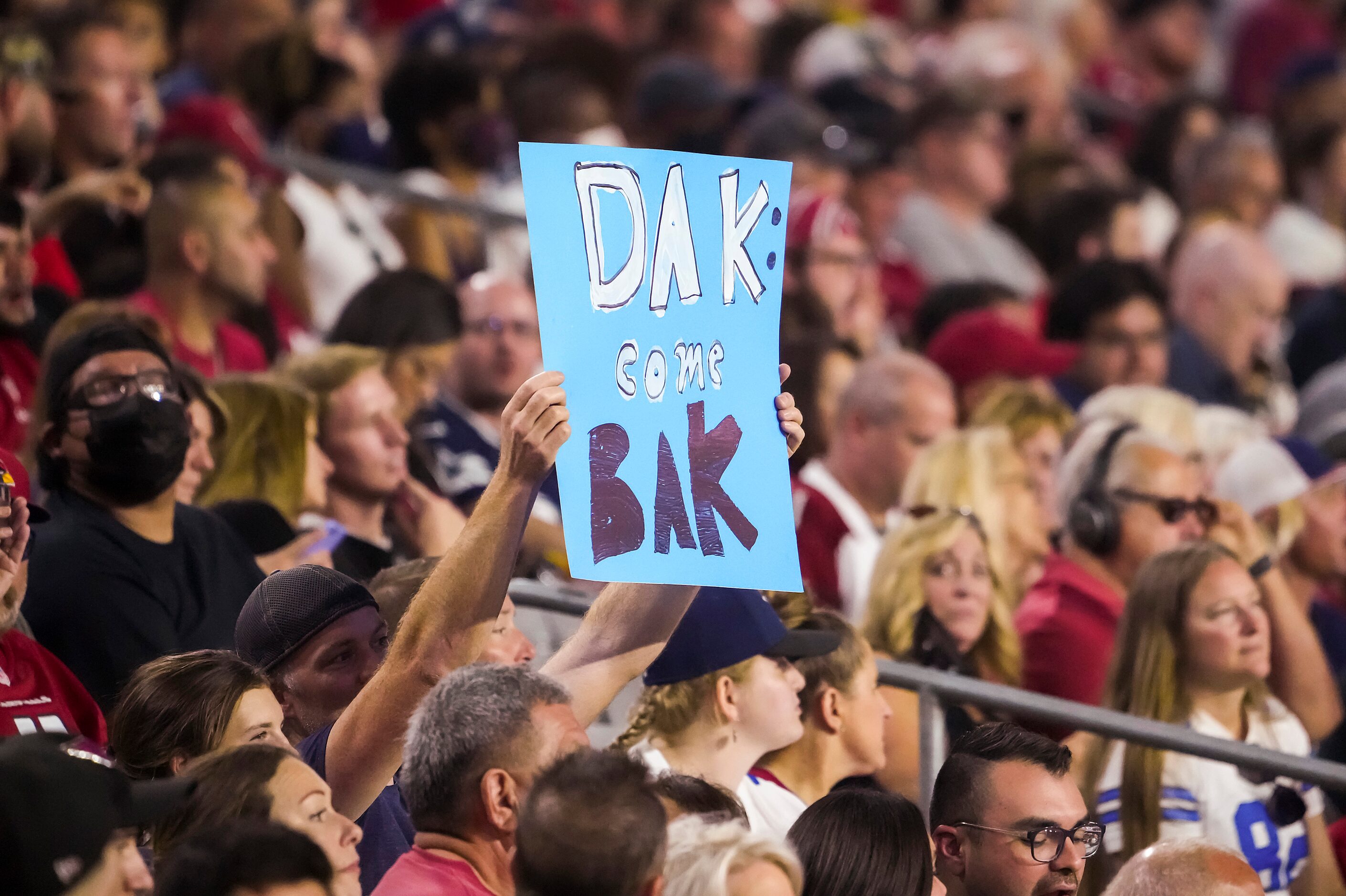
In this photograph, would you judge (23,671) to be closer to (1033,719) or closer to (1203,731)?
(1033,719)

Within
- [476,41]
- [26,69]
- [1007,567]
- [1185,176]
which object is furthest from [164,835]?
[1185,176]

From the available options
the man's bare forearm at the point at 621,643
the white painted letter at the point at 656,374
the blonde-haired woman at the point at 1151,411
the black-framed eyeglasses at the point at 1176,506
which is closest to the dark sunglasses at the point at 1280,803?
the black-framed eyeglasses at the point at 1176,506

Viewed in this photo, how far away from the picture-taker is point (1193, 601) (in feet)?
16.2

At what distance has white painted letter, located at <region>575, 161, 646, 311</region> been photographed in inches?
133

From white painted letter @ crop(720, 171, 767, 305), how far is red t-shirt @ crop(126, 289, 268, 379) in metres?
2.53

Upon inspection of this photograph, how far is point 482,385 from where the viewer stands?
6.64 metres

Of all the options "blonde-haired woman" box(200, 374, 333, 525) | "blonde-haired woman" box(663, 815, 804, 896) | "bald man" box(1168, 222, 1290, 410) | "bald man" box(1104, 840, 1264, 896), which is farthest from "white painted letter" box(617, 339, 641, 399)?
"bald man" box(1168, 222, 1290, 410)

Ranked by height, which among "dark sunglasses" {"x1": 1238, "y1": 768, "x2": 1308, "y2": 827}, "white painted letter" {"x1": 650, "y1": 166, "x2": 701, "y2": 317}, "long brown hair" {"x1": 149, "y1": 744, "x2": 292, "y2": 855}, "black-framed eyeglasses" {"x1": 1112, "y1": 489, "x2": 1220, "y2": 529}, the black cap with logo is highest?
"white painted letter" {"x1": 650, "y1": 166, "x2": 701, "y2": 317}

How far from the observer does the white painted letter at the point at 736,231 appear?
3.63 meters

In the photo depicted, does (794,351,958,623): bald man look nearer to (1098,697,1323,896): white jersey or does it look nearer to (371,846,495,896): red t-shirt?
(1098,697,1323,896): white jersey

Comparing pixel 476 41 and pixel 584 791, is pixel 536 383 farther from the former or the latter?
pixel 476 41

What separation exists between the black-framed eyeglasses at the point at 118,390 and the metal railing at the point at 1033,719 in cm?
90

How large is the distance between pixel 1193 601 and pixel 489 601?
2216 millimetres

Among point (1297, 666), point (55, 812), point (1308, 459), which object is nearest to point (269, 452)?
point (55, 812)
